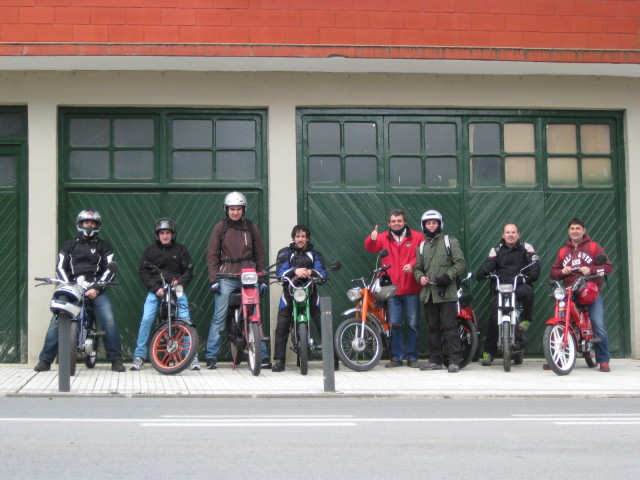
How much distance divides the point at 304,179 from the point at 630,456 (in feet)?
25.4

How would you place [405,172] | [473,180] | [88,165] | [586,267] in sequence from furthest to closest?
[473,180]
[405,172]
[88,165]
[586,267]

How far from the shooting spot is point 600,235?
45.2 feet

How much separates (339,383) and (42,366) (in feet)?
12.7

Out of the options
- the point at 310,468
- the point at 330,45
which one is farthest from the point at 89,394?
the point at 330,45

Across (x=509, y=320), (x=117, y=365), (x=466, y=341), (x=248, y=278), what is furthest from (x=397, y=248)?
(x=117, y=365)

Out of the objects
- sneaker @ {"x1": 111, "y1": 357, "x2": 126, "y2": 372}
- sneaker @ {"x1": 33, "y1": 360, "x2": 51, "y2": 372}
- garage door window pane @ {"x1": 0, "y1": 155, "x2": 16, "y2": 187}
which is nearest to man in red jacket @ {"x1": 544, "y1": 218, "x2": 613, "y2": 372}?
sneaker @ {"x1": 111, "y1": 357, "x2": 126, "y2": 372}

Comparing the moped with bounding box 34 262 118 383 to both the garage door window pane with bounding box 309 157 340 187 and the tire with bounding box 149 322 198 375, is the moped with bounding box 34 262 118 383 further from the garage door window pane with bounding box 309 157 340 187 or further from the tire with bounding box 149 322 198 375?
the garage door window pane with bounding box 309 157 340 187

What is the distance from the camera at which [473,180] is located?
1371 cm

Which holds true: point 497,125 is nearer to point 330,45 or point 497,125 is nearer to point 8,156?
point 330,45

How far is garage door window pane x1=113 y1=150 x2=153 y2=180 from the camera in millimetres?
13164

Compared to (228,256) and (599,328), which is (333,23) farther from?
(599,328)

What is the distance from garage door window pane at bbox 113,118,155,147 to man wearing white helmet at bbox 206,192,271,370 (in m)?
1.76

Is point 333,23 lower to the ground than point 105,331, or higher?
higher

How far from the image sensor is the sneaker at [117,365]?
11898 millimetres
